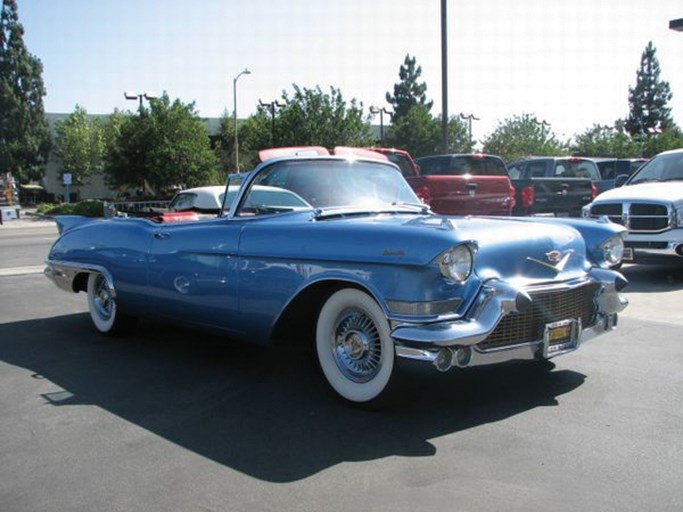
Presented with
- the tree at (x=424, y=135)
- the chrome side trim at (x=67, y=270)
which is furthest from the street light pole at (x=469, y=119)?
the chrome side trim at (x=67, y=270)

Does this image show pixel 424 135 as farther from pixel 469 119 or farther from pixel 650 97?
pixel 650 97

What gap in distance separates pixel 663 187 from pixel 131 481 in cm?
875

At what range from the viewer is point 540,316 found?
3961mm

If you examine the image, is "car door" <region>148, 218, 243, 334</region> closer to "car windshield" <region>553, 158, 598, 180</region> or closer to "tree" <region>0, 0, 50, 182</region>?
"car windshield" <region>553, 158, 598, 180</region>

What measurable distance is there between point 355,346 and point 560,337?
1257 mm

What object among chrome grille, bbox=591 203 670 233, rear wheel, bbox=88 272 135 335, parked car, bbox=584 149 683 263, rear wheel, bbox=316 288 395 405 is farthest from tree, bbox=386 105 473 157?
rear wheel, bbox=316 288 395 405

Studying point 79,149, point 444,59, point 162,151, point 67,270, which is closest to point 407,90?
point 79,149

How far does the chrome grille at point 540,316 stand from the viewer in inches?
149

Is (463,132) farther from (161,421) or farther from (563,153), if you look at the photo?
(161,421)

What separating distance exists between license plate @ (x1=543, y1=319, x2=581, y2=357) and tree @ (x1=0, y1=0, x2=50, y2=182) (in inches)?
2324

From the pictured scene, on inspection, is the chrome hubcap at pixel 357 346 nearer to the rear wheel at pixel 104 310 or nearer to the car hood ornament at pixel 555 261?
the car hood ornament at pixel 555 261

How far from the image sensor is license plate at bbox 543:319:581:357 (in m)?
3.95

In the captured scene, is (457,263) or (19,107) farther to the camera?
(19,107)

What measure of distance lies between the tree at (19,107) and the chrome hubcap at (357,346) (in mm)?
58286
